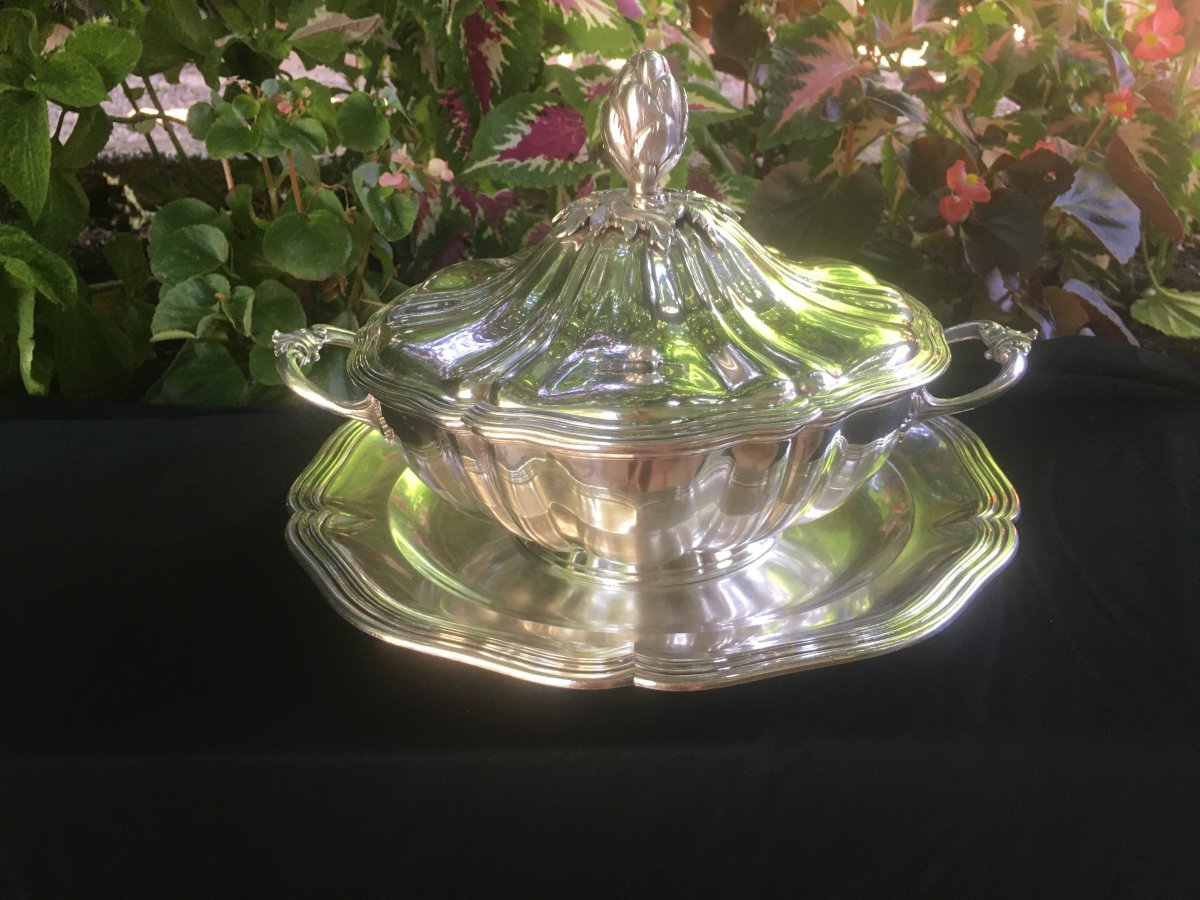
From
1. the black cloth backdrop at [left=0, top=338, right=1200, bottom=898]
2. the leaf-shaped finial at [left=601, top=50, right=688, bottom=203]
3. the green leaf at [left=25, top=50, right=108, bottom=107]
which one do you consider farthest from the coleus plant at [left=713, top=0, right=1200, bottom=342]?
the green leaf at [left=25, top=50, right=108, bottom=107]

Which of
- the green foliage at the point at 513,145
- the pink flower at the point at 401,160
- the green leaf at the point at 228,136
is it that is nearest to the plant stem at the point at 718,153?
the green foliage at the point at 513,145

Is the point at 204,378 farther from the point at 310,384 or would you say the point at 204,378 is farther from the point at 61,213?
the point at 310,384

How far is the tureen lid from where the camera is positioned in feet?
1.11

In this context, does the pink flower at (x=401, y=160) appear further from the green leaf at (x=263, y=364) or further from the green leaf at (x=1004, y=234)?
the green leaf at (x=1004, y=234)

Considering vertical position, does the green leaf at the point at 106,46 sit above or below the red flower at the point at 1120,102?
below

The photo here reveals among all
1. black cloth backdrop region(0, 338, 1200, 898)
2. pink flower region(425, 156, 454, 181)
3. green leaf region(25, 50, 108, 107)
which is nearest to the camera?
black cloth backdrop region(0, 338, 1200, 898)

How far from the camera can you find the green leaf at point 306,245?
59 cm

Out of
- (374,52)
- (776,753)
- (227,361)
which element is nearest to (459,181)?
(374,52)

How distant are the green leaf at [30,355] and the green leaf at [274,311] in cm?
15

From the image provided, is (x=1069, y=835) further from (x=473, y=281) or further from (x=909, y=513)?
(x=473, y=281)

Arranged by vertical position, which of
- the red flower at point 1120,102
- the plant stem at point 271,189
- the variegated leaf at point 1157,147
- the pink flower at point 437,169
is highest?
the red flower at point 1120,102

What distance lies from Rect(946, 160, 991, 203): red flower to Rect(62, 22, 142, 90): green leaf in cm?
53

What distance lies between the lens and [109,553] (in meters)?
0.47

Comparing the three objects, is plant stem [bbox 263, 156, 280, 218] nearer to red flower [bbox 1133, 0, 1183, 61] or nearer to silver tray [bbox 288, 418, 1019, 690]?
silver tray [bbox 288, 418, 1019, 690]
